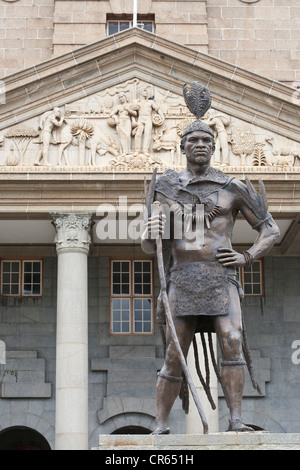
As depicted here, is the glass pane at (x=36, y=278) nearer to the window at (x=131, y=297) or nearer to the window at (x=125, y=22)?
the window at (x=131, y=297)

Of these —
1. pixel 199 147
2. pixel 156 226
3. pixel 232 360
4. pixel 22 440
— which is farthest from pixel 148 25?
pixel 232 360

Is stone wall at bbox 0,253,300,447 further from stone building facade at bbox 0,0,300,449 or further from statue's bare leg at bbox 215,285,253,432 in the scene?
statue's bare leg at bbox 215,285,253,432

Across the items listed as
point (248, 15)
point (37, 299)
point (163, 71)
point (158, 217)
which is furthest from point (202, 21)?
point (158, 217)

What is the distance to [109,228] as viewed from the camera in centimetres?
2489

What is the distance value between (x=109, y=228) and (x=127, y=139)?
8.36 ft

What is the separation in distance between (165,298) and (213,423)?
1366cm

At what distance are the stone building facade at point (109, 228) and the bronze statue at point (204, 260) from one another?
41.3 ft

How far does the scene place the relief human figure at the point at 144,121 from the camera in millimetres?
23531

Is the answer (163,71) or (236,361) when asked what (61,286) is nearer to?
(163,71)

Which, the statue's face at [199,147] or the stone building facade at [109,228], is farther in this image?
the stone building facade at [109,228]

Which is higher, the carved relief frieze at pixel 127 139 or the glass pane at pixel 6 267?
the carved relief frieze at pixel 127 139

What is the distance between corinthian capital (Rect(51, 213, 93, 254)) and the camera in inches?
900

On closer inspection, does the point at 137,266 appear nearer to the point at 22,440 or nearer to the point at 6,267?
the point at 6,267

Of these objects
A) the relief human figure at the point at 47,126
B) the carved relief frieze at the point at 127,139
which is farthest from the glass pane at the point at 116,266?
the relief human figure at the point at 47,126
